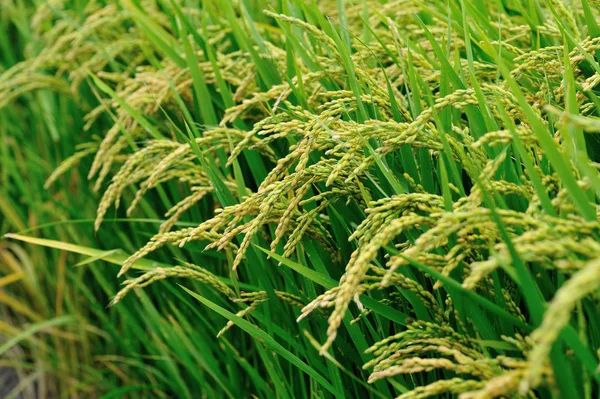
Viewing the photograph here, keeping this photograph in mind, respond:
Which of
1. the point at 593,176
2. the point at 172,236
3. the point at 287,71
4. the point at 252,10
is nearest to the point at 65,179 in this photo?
the point at 252,10

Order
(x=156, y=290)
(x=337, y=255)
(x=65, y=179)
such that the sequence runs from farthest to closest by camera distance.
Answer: (x=65, y=179) → (x=156, y=290) → (x=337, y=255)

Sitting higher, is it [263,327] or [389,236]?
[389,236]

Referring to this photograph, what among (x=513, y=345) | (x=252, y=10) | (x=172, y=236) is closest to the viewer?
(x=513, y=345)

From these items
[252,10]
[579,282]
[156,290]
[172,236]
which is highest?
[252,10]

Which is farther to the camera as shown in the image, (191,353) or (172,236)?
(191,353)

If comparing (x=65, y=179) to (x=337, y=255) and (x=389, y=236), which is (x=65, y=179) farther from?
(x=389, y=236)

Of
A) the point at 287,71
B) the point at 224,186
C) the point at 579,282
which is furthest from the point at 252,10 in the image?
the point at 579,282
